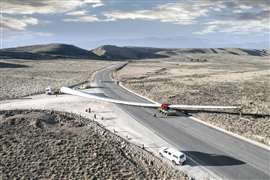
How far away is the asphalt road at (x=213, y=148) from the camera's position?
1287 inches

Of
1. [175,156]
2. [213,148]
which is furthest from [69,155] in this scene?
[213,148]

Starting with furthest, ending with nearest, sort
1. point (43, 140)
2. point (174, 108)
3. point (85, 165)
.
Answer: point (174, 108), point (43, 140), point (85, 165)

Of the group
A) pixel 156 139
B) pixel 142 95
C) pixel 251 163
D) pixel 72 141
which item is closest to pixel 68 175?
pixel 72 141

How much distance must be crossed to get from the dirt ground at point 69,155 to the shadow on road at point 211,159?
421cm

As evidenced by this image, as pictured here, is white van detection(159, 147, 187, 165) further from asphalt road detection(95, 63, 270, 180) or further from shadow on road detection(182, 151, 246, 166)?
asphalt road detection(95, 63, 270, 180)

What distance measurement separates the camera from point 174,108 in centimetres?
5909

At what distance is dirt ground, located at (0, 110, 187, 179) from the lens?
3020 cm

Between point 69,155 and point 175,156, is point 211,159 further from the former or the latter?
point 69,155

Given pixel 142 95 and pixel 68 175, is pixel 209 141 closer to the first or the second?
pixel 68 175

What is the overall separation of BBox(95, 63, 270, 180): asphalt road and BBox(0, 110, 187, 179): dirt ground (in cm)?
505

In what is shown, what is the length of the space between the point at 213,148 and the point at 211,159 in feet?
11.9

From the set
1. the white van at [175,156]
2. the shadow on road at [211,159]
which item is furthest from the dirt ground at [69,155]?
the shadow on road at [211,159]

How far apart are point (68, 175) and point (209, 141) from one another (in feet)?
63.3

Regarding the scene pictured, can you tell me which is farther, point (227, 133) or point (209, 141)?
point (227, 133)
